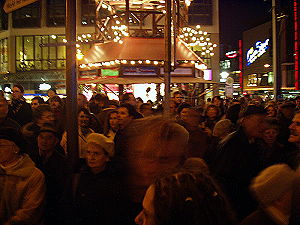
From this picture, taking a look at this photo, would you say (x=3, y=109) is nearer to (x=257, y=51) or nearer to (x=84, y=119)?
(x=84, y=119)

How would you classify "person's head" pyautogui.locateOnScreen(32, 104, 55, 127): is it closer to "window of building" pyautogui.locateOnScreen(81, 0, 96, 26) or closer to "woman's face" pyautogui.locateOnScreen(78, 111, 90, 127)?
"woman's face" pyautogui.locateOnScreen(78, 111, 90, 127)

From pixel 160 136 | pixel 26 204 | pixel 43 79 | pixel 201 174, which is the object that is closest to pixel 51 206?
pixel 26 204

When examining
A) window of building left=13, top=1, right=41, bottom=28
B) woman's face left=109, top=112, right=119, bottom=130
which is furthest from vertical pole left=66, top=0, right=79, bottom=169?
window of building left=13, top=1, right=41, bottom=28

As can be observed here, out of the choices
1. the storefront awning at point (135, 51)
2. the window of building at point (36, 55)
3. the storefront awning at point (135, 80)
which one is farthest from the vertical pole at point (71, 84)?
the window of building at point (36, 55)

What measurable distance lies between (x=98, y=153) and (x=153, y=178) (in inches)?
40.3

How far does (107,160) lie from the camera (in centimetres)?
371

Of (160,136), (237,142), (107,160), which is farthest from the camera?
(237,142)

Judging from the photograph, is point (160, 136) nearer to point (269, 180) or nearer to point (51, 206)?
point (269, 180)

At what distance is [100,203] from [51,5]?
40.2 m

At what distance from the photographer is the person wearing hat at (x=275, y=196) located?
209 centimetres

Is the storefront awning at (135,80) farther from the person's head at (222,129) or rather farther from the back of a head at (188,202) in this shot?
the back of a head at (188,202)

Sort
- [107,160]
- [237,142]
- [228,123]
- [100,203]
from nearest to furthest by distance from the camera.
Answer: [100,203]
[107,160]
[237,142]
[228,123]

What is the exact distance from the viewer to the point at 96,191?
350 centimetres

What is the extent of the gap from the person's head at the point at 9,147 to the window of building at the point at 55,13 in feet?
125
